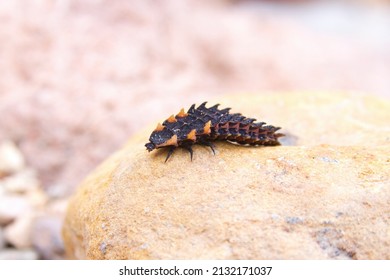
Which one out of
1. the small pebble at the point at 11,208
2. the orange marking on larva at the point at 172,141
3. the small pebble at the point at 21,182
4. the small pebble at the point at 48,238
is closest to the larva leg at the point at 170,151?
the orange marking on larva at the point at 172,141

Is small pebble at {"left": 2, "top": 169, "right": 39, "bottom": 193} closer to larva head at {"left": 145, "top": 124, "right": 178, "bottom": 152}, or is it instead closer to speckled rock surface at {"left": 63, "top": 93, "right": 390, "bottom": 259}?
speckled rock surface at {"left": 63, "top": 93, "right": 390, "bottom": 259}

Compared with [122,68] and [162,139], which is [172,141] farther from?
[122,68]

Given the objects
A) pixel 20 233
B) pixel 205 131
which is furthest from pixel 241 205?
pixel 20 233

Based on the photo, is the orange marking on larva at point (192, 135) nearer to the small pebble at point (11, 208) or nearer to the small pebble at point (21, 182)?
the small pebble at point (11, 208)

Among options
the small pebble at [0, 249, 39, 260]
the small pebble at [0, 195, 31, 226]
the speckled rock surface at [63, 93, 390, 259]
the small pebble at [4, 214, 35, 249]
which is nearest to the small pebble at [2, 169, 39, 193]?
the small pebble at [0, 195, 31, 226]
